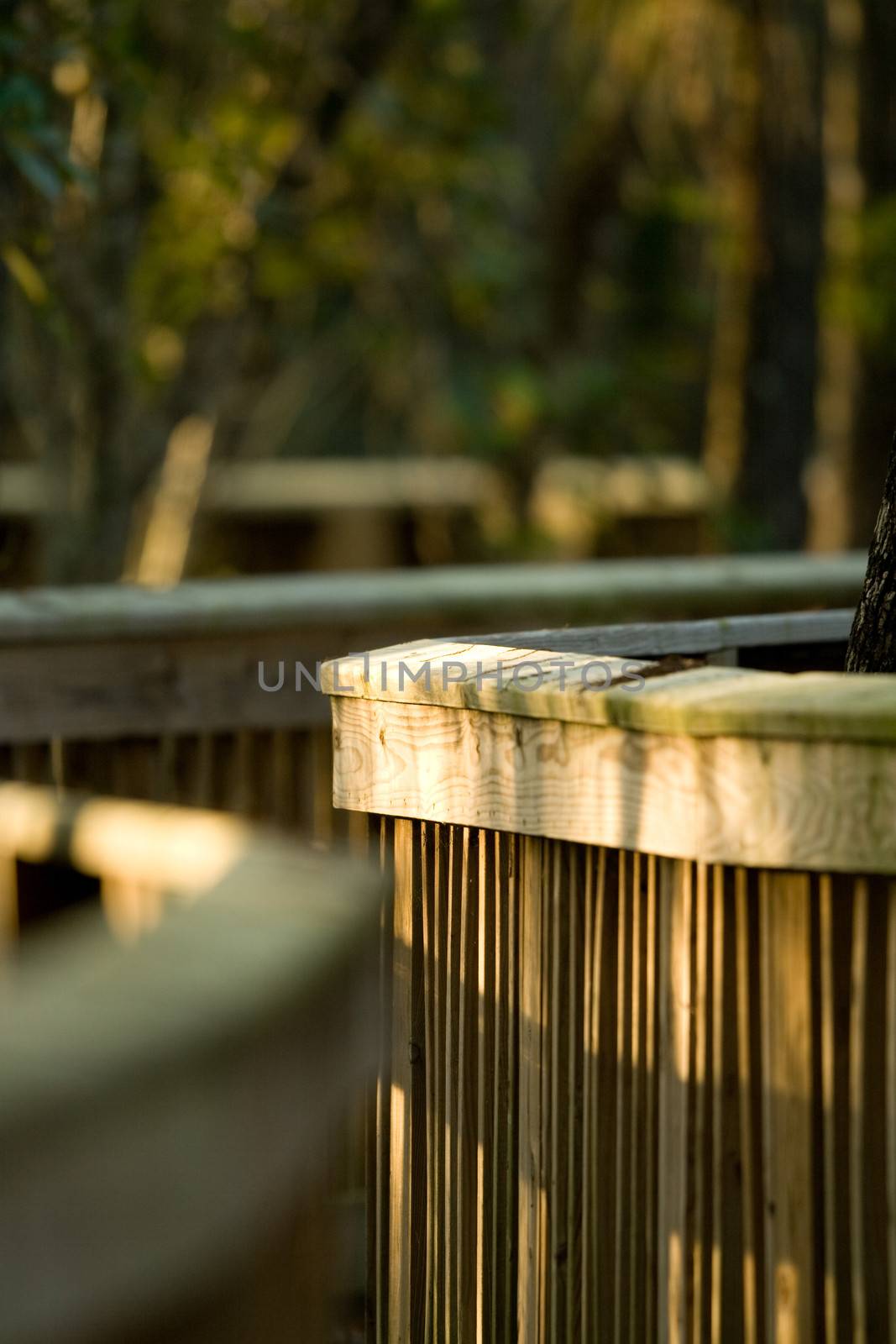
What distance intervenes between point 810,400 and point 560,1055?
8697 mm

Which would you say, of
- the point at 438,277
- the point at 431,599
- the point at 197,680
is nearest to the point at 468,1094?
the point at 197,680

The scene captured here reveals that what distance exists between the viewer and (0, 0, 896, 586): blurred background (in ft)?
22.1

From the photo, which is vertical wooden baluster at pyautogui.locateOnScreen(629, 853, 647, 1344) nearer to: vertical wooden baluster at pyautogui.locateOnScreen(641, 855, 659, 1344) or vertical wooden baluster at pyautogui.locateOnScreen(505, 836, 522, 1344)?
vertical wooden baluster at pyautogui.locateOnScreen(641, 855, 659, 1344)

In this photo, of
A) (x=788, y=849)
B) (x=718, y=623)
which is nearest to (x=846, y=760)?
(x=788, y=849)

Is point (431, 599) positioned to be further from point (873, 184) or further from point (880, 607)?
point (873, 184)

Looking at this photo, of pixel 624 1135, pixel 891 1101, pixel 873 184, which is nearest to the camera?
pixel 891 1101

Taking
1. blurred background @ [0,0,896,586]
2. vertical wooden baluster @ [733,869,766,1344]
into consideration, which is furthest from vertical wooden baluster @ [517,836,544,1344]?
blurred background @ [0,0,896,586]

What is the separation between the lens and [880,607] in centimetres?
254

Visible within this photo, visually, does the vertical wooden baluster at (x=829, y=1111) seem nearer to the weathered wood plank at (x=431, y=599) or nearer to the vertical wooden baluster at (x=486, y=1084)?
the vertical wooden baluster at (x=486, y=1084)

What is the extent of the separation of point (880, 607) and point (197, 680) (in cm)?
194

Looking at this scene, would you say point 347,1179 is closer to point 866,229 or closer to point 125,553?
point 125,553

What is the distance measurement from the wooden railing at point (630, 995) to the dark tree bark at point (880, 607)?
18.1 inches

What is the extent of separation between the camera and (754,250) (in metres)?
10.1

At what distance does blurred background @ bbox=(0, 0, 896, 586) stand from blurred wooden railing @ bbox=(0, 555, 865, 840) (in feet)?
3.97
